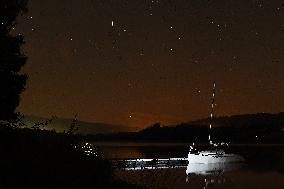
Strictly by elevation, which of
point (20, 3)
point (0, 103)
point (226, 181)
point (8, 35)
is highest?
point (20, 3)

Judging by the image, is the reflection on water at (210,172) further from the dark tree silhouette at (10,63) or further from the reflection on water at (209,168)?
the dark tree silhouette at (10,63)

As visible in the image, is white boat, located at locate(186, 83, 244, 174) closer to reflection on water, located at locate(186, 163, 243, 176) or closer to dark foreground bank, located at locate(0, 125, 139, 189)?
reflection on water, located at locate(186, 163, 243, 176)

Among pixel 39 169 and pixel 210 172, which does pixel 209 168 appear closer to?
pixel 210 172

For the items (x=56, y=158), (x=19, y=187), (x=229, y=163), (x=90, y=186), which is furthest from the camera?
(x=229, y=163)

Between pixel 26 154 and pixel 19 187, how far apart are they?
2562 mm

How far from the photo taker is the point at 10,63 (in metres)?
21.9

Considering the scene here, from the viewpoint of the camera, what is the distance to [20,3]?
2194 centimetres

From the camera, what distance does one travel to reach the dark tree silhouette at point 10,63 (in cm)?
2095

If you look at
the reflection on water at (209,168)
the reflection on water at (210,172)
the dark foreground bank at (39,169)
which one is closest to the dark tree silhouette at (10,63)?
the dark foreground bank at (39,169)

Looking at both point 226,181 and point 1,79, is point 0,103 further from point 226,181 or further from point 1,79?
point 226,181

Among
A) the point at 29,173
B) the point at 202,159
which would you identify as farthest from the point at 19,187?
the point at 202,159

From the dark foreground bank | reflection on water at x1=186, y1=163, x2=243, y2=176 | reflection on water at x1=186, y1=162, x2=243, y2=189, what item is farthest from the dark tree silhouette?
reflection on water at x1=186, y1=163, x2=243, y2=176

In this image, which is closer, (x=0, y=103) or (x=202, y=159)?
(x=0, y=103)

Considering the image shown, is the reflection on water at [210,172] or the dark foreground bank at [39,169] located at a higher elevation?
the dark foreground bank at [39,169]
